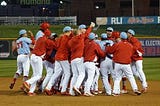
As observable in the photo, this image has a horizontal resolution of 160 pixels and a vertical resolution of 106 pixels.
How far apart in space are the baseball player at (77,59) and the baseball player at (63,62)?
0.61ft

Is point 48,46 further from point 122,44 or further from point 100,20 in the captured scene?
point 100,20

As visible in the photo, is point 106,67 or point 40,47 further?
point 106,67

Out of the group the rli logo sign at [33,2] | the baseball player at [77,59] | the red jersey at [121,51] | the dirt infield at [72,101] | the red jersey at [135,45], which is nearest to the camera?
the dirt infield at [72,101]

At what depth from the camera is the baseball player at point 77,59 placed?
42.5 feet

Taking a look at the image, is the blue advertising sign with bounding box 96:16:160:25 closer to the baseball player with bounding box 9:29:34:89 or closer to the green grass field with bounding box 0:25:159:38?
the green grass field with bounding box 0:25:159:38

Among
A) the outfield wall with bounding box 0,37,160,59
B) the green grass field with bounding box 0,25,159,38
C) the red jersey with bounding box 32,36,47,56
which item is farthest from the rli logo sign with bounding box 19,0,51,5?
the red jersey with bounding box 32,36,47,56

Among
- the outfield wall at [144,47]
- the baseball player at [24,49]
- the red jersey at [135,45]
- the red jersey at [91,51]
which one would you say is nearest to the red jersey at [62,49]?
the red jersey at [91,51]

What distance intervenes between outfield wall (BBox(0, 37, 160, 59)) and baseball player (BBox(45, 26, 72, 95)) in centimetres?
2116

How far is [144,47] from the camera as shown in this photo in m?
35.1

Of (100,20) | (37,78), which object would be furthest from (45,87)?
(100,20)

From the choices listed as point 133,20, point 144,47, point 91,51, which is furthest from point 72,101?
point 133,20

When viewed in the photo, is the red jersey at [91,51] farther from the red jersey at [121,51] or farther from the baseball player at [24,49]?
the baseball player at [24,49]

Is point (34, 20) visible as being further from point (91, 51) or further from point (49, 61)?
point (91, 51)

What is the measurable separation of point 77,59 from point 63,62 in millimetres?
470
